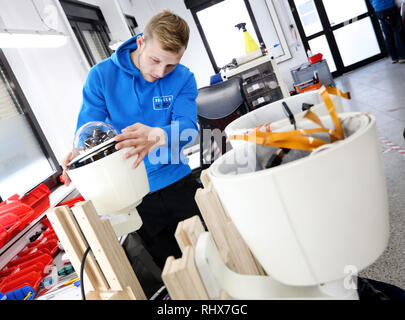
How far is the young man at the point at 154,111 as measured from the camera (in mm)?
1168

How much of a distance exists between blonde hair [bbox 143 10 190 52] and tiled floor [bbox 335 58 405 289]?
3.35 feet

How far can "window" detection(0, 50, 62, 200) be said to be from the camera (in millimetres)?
2438

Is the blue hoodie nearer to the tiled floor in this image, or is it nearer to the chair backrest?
the tiled floor

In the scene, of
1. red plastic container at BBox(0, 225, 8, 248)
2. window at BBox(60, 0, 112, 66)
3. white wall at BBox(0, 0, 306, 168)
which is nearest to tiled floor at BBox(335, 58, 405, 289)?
red plastic container at BBox(0, 225, 8, 248)

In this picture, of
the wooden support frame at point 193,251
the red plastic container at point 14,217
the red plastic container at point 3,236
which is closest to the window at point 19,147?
the red plastic container at point 14,217

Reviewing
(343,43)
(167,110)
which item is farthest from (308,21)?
(167,110)

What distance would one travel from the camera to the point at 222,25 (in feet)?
22.1

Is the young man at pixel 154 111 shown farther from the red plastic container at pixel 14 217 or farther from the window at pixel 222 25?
the window at pixel 222 25

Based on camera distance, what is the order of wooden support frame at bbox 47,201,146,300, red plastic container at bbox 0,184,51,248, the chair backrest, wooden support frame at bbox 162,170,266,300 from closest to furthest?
wooden support frame at bbox 162,170,266,300
wooden support frame at bbox 47,201,146,300
red plastic container at bbox 0,184,51,248
the chair backrest

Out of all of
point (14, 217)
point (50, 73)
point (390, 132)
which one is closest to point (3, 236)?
point (14, 217)

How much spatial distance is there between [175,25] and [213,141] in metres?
1.36

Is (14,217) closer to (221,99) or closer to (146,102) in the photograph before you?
(146,102)
